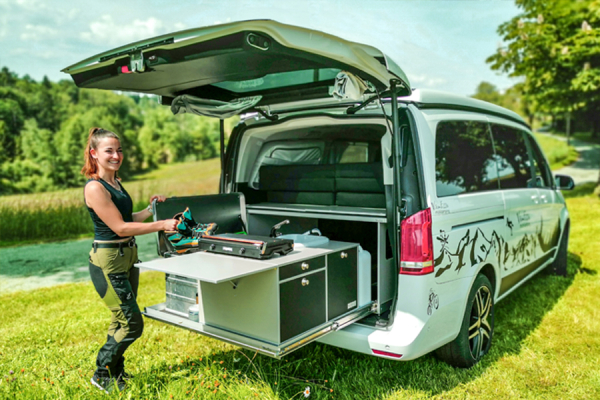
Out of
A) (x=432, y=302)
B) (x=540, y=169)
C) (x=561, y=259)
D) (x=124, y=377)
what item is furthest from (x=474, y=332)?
(x=561, y=259)

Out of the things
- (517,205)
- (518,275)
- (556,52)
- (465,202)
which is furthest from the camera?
(556,52)

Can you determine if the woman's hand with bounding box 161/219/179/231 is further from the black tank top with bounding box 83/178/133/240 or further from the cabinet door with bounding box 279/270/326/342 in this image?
the cabinet door with bounding box 279/270/326/342

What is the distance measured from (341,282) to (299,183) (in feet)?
4.58

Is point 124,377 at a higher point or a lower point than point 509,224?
lower

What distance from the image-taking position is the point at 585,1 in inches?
428

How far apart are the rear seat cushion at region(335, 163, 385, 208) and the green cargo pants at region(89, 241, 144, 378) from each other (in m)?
1.71

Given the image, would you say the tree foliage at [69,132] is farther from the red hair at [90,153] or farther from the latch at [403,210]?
the latch at [403,210]

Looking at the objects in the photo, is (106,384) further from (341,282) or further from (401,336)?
(401,336)

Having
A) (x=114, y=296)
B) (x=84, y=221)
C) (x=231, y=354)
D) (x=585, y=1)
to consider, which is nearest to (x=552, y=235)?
(x=231, y=354)

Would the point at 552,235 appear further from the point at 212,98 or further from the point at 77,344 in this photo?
the point at 77,344

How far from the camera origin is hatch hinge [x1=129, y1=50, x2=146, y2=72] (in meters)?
2.69

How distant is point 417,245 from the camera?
9.35 feet

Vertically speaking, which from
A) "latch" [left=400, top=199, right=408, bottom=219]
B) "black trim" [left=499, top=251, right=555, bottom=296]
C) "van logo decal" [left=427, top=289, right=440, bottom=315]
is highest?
"latch" [left=400, top=199, right=408, bottom=219]

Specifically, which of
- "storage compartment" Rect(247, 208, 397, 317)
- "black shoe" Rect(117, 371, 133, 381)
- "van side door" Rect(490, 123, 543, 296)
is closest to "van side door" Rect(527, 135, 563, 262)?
"van side door" Rect(490, 123, 543, 296)
